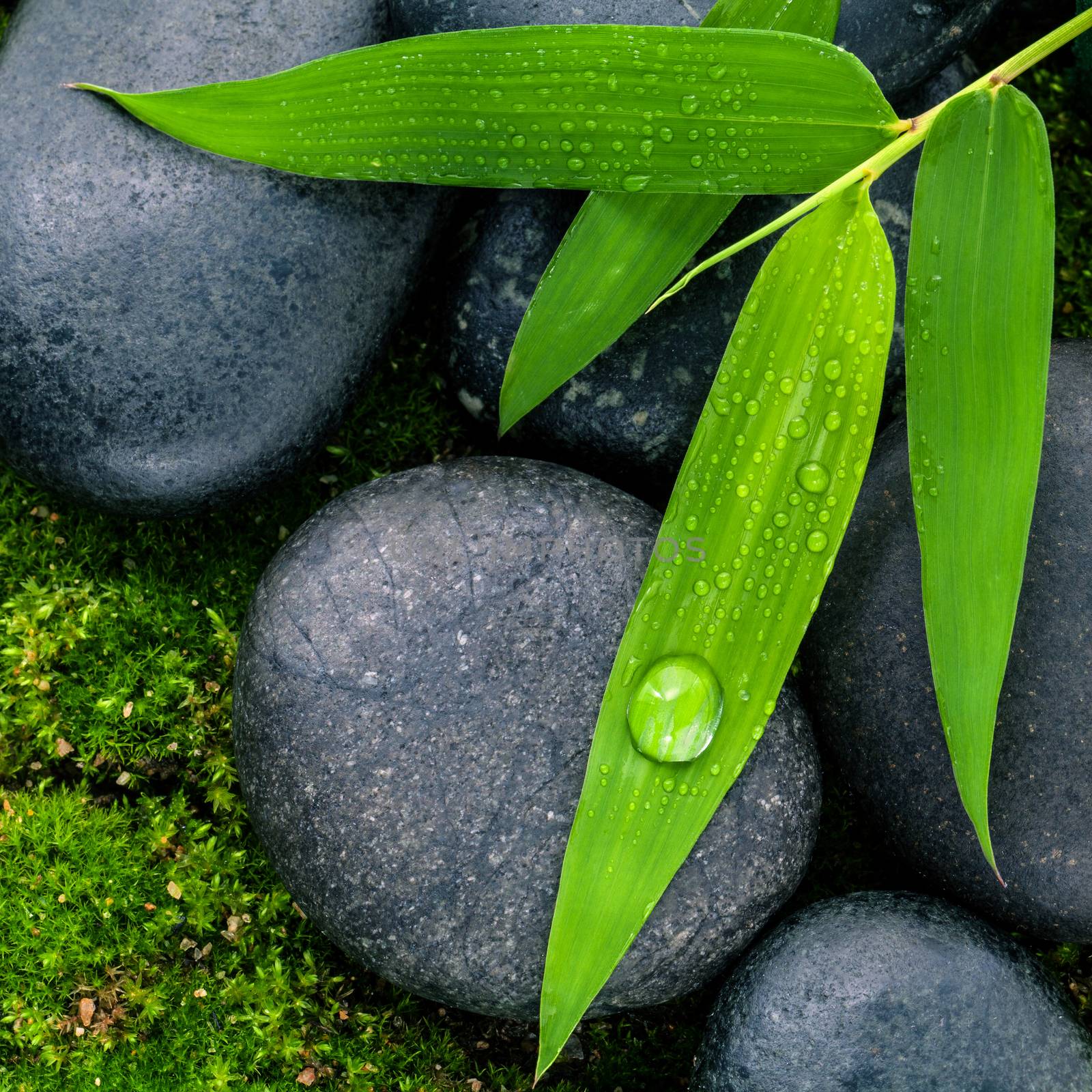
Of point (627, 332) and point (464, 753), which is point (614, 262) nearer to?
point (627, 332)

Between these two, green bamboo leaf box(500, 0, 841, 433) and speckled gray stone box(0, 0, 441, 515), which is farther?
speckled gray stone box(0, 0, 441, 515)

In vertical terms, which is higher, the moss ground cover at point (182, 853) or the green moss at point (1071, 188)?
the green moss at point (1071, 188)

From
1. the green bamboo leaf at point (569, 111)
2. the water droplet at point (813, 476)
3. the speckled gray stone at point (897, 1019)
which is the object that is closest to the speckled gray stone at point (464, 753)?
the speckled gray stone at point (897, 1019)

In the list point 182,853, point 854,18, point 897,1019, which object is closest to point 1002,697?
point 897,1019

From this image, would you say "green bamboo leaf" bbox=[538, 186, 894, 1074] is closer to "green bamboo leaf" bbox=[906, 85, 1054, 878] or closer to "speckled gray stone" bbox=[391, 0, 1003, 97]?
"green bamboo leaf" bbox=[906, 85, 1054, 878]

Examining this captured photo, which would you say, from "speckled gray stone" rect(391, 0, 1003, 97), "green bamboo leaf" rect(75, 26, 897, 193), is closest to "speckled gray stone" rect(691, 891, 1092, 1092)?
"green bamboo leaf" rect(75, 26, 897, 193)

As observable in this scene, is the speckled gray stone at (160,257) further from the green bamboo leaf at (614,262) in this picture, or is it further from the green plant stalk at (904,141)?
the green plant stalk at (904,141)
